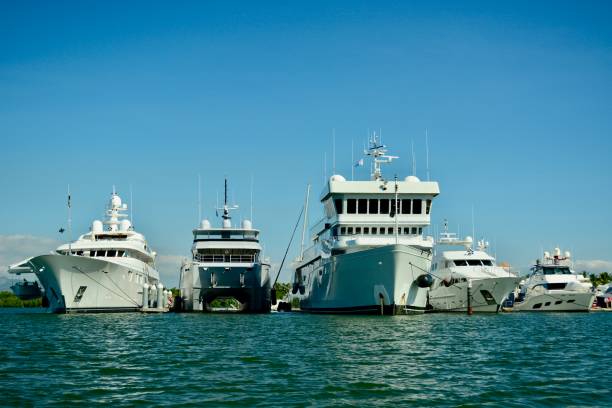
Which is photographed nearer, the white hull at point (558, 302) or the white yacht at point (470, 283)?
the white yacht at point (470, 283)

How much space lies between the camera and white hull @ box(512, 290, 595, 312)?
7669 centimetres

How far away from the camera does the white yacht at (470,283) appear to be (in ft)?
212

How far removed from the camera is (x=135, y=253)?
70250 millimetres

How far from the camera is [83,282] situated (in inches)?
2397

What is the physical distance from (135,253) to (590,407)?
58.2 m

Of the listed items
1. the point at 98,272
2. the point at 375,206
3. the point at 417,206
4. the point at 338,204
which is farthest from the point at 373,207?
the point at 98,272

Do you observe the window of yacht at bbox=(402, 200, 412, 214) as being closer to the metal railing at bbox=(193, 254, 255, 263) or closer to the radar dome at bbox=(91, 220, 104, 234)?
the metal railing at bbox=(193, 254, 255, 263)

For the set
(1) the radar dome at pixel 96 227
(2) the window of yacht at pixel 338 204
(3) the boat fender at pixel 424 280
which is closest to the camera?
(3) the boat fender at pixel 424 280

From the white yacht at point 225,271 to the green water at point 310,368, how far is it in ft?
94.5

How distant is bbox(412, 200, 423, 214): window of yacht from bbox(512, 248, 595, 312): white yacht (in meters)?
29.6

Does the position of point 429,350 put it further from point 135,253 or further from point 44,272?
point 135,253

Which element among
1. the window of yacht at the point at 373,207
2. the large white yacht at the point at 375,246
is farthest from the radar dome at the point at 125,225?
the window of yacht at the point at 373,207

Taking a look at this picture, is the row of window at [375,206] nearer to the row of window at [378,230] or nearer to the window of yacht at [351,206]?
the window of yacht at [351,206]

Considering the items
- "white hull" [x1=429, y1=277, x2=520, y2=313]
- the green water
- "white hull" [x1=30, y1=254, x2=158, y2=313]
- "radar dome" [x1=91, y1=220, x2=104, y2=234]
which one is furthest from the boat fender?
"radar dome" [x1=91, y1=220, x2=104, y2=234]
